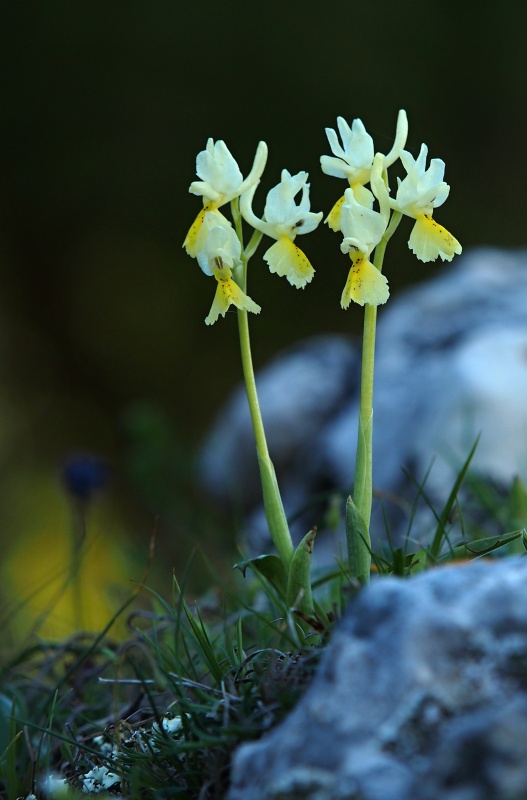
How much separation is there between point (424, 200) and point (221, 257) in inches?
10.1

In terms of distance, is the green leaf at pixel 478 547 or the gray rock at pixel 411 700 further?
the green leaf at pixel 478 547

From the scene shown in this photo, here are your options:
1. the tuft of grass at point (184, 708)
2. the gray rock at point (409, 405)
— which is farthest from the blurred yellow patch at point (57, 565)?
the gray rock at point (409, 405)

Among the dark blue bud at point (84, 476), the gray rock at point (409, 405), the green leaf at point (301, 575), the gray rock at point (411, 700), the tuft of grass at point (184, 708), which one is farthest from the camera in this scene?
the gray rock at point (409, 405)

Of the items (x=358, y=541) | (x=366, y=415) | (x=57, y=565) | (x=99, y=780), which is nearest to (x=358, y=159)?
(x=366, y=415)

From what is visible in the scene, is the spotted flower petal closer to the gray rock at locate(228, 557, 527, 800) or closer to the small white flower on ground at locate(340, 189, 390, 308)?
the small white flower on ground at locate(340, 189, 390, 308)

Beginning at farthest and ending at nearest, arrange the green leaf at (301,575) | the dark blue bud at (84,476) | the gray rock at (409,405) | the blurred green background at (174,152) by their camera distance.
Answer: the blurred green background at (174,152) → the gray rock at (409,405) → the dark blue bud at (84,476) → the green leaf at (301,575)

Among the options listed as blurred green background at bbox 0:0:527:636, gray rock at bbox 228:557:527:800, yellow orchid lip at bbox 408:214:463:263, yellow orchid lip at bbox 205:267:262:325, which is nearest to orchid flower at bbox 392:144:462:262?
yellow orchid lip at bbox 408:214:463:263

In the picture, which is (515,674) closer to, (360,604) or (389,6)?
(360,604)

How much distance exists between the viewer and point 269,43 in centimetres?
543

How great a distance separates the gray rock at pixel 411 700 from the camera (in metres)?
0.69

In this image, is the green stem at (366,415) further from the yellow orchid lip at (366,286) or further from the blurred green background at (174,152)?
the blurred green background at (174,152)

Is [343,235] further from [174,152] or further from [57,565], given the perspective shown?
[174,152]

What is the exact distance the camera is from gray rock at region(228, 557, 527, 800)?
687 millimetres

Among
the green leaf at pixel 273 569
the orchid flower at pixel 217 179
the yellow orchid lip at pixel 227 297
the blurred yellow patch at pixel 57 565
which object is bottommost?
the blurred yellow patch at pixel 57 565
